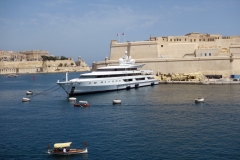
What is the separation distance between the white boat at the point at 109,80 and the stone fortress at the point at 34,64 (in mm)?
70719

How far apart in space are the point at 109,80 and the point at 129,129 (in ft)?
52.5

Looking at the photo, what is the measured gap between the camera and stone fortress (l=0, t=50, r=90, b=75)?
101 metres

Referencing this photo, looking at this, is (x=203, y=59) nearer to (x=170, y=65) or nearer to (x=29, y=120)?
(x=170, y=65)

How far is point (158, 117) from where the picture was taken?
19406 mm

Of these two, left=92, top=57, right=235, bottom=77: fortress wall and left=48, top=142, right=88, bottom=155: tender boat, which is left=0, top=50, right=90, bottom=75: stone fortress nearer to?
left=92, top=57, right=235, bottom=77: fortress wall

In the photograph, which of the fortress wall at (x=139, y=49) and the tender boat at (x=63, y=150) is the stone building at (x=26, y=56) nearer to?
the fortress wall at (x=139, y=49)

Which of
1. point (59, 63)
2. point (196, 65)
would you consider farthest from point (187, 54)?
point (59, 63)

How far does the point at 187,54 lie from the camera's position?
46688 mm

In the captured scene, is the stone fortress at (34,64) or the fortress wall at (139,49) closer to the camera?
the fortress wall at (139,49)

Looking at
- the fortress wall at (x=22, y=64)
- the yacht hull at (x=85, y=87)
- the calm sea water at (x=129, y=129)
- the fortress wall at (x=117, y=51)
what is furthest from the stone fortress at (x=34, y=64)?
the calm sea water at (x=129, y=129)

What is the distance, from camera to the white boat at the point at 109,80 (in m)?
29.8

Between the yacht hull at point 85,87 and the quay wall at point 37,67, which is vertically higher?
the quay wall at point 37,67

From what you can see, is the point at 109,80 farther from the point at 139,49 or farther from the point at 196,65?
the point at 139,49

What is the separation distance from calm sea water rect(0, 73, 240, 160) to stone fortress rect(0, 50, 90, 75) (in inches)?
3127
